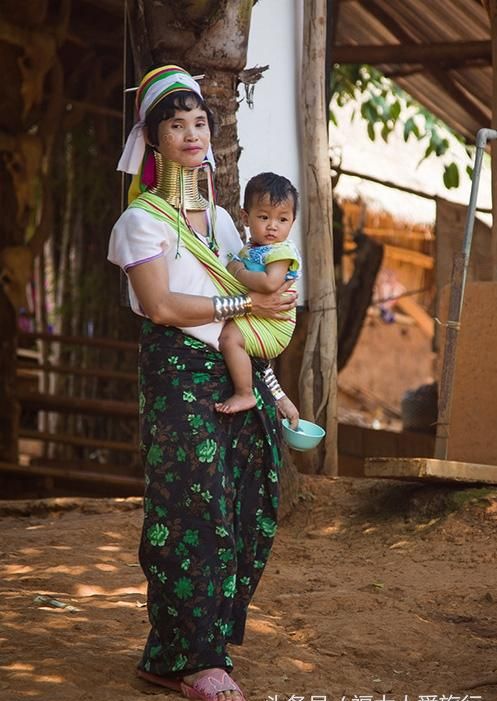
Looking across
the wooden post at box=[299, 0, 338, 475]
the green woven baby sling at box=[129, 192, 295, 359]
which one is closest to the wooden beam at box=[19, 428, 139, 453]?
the wooden post at box=[299, 0, 338, 475]

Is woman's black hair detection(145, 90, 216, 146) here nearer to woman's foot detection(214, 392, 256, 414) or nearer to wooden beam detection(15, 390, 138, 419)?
woman's foot detection(214, 392, 256, 414)

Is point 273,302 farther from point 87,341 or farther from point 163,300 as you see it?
point 87,341

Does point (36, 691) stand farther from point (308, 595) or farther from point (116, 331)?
point (116, 331)

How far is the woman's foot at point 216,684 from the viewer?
339cm

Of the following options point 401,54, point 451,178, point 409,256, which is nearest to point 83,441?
point 451,178

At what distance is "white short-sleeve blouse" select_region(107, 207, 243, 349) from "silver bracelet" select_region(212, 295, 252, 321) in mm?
72

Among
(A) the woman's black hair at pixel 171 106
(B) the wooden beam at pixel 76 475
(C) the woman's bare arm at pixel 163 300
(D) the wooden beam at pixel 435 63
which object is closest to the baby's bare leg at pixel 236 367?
(C) the woman's bare arm at pixel 163 300

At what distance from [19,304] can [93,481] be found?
1393mm

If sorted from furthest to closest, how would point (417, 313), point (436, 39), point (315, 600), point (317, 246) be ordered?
point (417, 313) < point (436, 39) < point (317, 246) < point (315, 600)

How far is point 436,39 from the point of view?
895cm

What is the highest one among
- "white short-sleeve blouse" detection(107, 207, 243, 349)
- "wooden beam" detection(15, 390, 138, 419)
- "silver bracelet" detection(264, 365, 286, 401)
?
"white short-sleeve blouse" detection(107, 207, 243, 349)

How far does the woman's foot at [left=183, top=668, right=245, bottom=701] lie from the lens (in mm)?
3387

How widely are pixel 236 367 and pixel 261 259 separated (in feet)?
1.04

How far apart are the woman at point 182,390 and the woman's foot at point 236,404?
0.10ft
